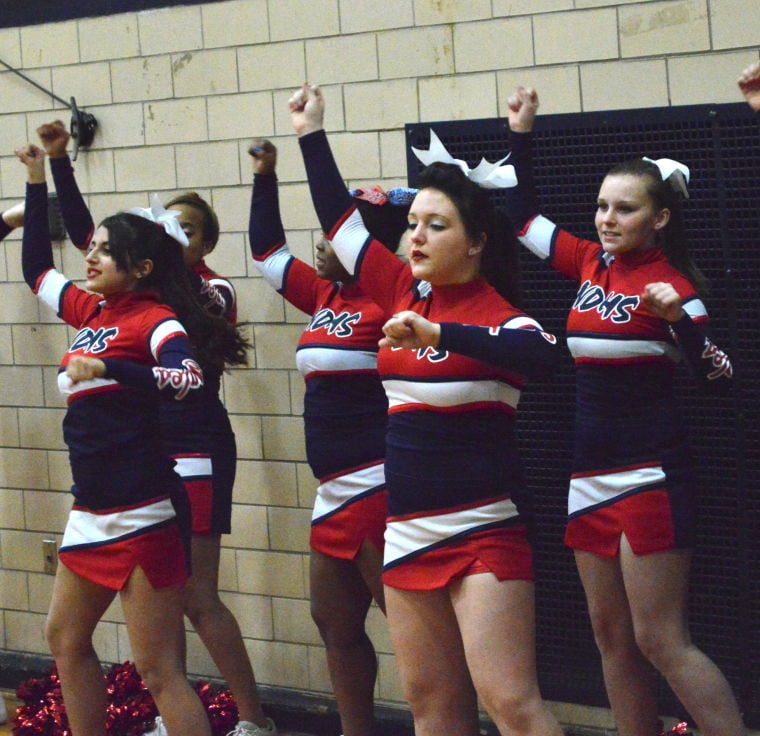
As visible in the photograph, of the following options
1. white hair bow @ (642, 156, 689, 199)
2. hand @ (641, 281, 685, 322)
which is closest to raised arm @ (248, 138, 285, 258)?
white hair bow @ (642, 156, 689, 199)

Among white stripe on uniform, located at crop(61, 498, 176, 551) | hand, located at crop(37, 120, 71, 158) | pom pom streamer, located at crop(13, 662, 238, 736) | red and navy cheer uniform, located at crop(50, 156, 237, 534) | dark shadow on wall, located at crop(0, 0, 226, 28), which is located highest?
dark shadow on wall, located at crop(0, 0, 226, 28)

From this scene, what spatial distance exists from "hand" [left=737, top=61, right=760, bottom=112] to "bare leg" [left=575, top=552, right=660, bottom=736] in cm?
111

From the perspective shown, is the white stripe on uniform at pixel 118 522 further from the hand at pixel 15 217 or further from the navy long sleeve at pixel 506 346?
the hand at pixel 15 217

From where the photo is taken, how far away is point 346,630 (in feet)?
11.6

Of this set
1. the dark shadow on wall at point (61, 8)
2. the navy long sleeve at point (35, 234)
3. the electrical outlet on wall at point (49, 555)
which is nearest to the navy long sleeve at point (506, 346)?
the navy long sleeve at point (35, 234)

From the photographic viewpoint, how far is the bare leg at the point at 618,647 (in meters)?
3.13

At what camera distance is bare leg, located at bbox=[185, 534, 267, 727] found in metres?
3.77

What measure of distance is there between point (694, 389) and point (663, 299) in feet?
3.08

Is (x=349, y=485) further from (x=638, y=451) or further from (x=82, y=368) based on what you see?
(x=82, y=368)

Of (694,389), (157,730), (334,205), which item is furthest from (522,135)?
(157,730)

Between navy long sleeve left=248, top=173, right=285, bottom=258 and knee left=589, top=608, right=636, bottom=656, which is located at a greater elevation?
navy long sleeve left=248, top=173, right=285, bottom=258

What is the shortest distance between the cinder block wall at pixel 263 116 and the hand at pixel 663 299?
0.97m

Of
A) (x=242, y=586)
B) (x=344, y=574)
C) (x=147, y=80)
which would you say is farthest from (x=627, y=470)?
(x=147, y=80)

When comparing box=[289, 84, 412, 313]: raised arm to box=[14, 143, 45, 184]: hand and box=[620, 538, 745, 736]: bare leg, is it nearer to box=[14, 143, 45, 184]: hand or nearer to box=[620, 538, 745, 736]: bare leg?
box=[620, 538, 745, 736]: bare leg
